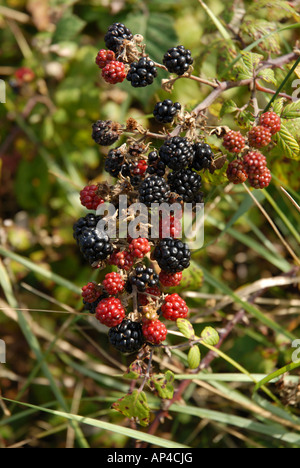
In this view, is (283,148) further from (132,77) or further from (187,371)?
(187,371)

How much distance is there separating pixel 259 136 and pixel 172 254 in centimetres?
57

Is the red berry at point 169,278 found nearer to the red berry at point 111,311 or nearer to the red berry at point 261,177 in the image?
the red berry at point 111,311

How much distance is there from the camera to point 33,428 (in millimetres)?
2850

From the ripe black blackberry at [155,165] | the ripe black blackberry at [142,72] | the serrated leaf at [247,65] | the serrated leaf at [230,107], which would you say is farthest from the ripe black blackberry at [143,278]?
the serrated leaf at [247,65]

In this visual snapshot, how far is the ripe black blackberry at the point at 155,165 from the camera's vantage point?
1.60 metres

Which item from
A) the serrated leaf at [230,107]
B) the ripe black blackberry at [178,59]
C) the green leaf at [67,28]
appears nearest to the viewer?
the ripe black blackberry at [178,59]

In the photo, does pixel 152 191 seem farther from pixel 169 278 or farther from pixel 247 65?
pixel 247 65

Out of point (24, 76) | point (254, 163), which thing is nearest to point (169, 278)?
point (254, 163)

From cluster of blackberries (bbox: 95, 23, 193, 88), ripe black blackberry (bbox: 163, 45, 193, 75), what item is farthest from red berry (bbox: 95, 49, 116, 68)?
ripe black blackberry (bbox: 163, 45, 193, 75)

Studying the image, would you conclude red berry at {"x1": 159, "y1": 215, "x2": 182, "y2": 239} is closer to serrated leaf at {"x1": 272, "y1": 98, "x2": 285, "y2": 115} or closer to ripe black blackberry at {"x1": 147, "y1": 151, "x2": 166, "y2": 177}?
ripe black blackberry at {"x1": 147, "y1": 151, "x2": 166, "y2": 177}

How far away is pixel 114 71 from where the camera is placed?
1643 millimetres

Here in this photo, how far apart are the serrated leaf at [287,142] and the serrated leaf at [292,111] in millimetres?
63
